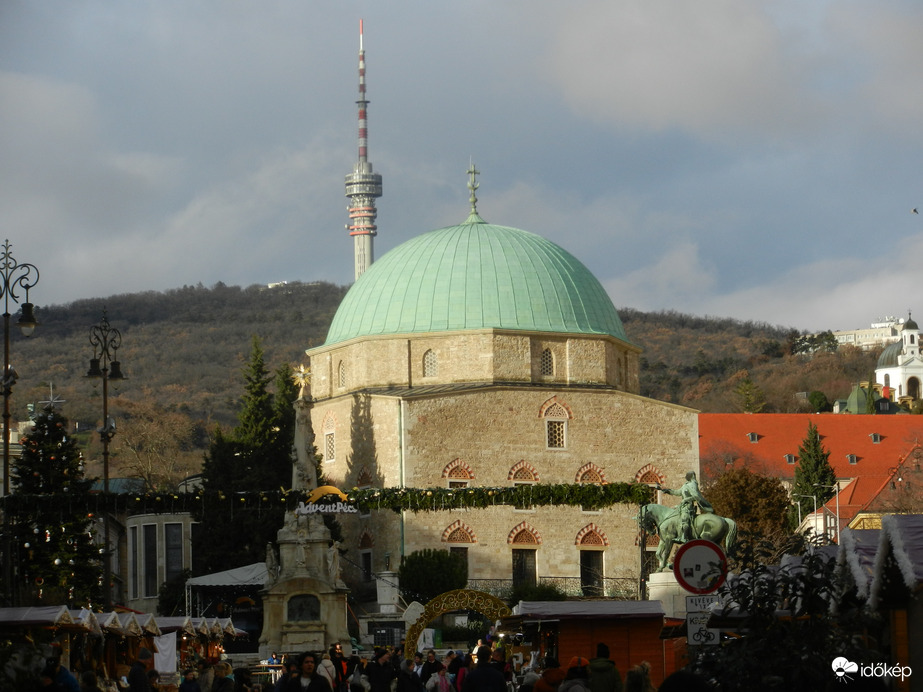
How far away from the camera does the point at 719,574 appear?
13039mm

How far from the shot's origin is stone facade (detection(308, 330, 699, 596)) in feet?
151

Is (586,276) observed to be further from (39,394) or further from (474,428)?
(39,394)

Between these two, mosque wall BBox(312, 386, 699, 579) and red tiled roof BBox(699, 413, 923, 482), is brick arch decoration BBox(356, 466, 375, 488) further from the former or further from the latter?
red tiled roof BBox(699, 413, 923, 482)

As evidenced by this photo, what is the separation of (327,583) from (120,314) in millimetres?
95760

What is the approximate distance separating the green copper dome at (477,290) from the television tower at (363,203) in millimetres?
96602

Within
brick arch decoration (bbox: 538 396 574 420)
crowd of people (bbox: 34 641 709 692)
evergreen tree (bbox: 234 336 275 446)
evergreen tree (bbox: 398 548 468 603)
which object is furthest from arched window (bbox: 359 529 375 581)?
crowd of people (bbox: 34 641 709 692)

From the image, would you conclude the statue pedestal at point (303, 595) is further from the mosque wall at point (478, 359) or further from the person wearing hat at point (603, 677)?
the person wearing hat at point (603, 677)

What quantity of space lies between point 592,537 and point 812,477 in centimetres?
2573

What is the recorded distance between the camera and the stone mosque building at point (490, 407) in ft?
151

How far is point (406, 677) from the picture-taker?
19797mm

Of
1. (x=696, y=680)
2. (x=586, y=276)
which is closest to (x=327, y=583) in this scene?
(x=586, y=276)

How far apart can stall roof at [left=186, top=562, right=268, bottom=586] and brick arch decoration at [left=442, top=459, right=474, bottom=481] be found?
7158 millimetres

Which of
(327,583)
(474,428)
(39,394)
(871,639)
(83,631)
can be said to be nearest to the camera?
(871,639)

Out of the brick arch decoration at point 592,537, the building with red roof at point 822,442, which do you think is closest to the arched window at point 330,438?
the brick arch decoration at point 592,537
